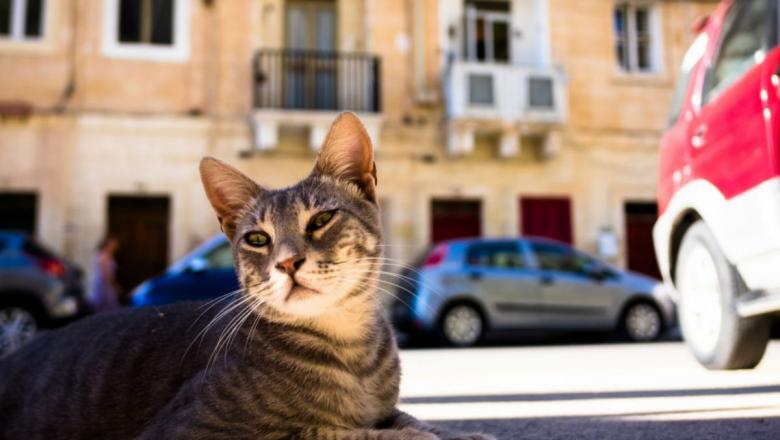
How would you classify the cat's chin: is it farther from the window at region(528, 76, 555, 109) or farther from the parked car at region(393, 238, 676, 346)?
the window at region(528, 76, 555, 109)

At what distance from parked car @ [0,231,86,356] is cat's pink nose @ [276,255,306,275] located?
28.2ft

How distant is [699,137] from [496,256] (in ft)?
24.9

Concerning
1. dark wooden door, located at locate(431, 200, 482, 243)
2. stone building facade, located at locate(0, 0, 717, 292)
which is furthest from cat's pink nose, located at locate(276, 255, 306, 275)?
dark wooden door, located at locate(431, 200, 482, 243)

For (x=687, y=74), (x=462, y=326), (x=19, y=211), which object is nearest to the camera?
(x=687, y=74)

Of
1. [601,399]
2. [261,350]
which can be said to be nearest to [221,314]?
[261,350]

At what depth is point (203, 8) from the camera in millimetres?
16578

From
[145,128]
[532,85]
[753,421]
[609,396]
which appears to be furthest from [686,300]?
[145,128]

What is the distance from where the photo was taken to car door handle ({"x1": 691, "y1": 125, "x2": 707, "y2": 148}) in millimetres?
4852

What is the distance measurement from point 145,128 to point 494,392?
12.8m

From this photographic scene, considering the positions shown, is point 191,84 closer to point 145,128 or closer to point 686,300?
point 145,128

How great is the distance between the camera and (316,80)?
16641 millimetres

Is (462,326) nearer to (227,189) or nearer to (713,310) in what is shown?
(713,310)

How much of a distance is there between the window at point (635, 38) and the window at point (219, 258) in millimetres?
12099

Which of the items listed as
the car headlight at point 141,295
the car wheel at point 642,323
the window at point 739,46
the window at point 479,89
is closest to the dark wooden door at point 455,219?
the window at point 479,89
